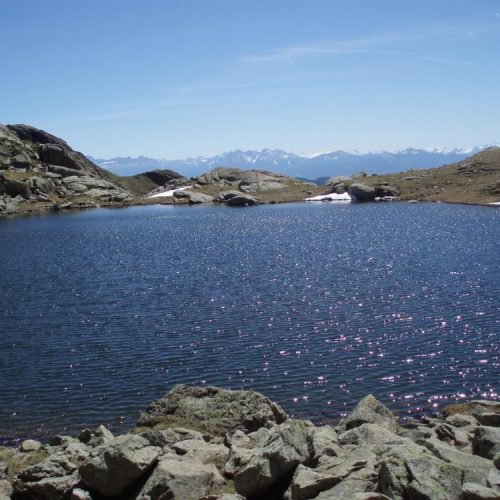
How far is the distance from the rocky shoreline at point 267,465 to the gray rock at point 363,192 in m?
160

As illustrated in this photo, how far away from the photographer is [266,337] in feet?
146

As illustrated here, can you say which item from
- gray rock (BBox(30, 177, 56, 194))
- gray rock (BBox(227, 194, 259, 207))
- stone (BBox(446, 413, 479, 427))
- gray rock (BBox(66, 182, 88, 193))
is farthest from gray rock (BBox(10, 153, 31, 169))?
stone (BBox(446, 413, 479, 427))

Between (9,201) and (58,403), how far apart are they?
147569mm

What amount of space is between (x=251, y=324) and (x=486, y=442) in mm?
29415

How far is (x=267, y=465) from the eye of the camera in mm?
18016

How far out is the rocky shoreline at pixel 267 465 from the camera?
52.7 feet

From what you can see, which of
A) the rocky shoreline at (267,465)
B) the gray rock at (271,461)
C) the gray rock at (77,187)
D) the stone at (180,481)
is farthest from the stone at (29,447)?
the gray rock at (77,187)

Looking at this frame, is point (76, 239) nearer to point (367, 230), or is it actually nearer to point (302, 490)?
point (367, 230)

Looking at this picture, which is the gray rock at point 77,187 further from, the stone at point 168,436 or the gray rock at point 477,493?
the gray rock at point 477,493

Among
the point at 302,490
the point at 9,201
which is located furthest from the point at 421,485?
the point at 9,201

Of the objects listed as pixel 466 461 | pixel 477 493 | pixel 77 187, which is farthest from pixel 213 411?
pixel 77 187

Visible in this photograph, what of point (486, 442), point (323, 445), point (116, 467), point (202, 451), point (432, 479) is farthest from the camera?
point (202, 451)

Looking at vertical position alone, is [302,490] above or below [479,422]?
above

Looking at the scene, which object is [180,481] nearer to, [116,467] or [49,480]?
[116,467]
